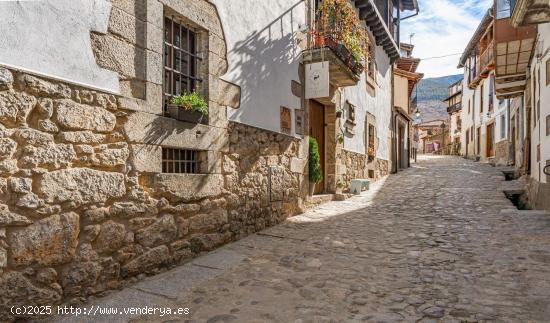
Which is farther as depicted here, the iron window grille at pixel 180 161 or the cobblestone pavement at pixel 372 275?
the iron window grille at pixel 180 161

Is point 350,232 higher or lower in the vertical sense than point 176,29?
lower

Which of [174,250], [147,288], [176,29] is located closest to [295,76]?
[176,29]

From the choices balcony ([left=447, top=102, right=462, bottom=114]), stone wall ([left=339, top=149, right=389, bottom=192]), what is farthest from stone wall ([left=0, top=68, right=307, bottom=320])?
balcony ([left=447, top=102, right=462, bottom=114])

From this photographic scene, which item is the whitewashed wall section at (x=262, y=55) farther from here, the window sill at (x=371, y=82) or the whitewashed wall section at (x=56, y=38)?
the window sill at (x=371, y=82)

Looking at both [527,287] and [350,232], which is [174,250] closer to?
[350,232]

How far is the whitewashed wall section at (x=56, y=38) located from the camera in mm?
2453

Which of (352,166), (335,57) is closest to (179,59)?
(335,57)

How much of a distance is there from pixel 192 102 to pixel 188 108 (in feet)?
0.31

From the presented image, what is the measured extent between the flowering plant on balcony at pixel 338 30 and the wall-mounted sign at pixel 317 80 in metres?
0.42

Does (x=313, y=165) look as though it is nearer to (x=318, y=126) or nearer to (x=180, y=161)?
(x=318, y=126)

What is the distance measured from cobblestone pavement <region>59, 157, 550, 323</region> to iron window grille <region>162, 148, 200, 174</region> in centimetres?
103

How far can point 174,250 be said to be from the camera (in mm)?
3777

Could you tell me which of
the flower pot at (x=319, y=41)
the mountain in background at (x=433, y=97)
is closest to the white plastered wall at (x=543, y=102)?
the flower pot at (x=319, y=41)

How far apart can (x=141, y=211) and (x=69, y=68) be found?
1.37 meters
